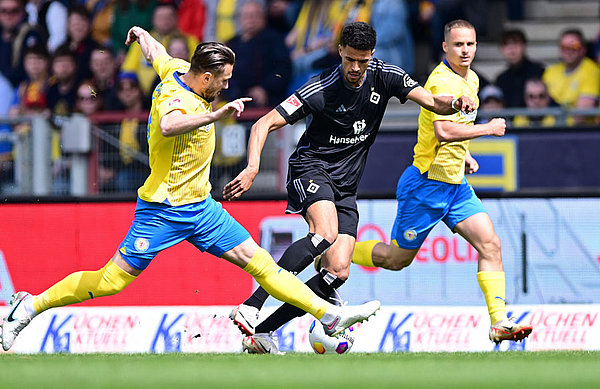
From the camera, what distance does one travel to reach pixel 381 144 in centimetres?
1082

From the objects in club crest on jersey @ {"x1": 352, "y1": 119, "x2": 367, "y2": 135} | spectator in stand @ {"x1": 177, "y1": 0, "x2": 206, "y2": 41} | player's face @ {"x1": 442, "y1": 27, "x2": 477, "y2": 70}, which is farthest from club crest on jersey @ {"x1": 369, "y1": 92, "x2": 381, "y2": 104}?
spectator in stand @ {"x1": 177, "y1": 0, "x2": 206, "y2": 41}

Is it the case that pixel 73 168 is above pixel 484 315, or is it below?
above

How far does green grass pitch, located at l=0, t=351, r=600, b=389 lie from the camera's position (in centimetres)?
566

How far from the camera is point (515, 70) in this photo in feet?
40.6

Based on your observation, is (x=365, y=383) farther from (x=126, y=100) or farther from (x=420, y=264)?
(x=126, y=100)

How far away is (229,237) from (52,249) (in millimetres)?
2627

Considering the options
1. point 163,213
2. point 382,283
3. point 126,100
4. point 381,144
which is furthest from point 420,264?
point 126,100

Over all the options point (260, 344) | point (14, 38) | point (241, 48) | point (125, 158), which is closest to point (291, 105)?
point (260, 344)

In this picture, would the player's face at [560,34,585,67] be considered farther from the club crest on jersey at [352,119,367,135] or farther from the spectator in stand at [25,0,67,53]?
the spectator in stand at [25,0,67,53]

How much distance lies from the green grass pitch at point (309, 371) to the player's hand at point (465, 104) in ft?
5.51

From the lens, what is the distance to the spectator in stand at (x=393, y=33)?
41.4 feet

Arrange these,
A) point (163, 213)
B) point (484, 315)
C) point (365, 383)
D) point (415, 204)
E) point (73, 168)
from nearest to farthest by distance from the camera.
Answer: point (365, 383), point (163, 213), point (415, 204), point (484, 315), point (73, 168)

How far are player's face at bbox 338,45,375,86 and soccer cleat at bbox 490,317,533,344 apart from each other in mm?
Result: 1996

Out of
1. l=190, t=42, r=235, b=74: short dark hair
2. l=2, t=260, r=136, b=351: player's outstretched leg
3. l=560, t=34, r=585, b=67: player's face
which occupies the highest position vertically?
l=560, t=34, r=585, b=67: player's face
